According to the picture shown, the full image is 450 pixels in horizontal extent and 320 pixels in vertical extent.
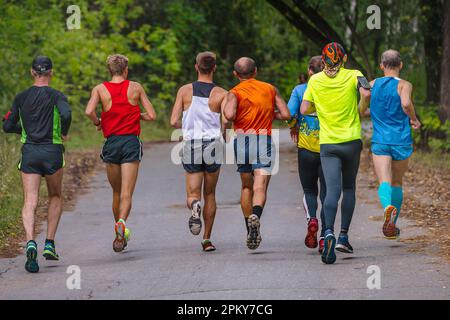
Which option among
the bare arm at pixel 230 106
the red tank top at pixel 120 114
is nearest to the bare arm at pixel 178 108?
the red tank top at pixel 120 114

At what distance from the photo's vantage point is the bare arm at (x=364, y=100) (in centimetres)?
1021

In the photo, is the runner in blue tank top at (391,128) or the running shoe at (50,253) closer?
the running shoe at (50,253)

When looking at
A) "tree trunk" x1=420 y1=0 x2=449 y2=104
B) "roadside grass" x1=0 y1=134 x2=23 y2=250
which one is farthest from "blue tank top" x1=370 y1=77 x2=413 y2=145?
"tree trunk" x1=420 y1=0 x2=449 y2=104

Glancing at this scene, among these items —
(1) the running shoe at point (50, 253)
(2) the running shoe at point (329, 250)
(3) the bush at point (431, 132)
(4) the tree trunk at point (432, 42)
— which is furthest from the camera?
(4) the tree trunk at point (432, 42)

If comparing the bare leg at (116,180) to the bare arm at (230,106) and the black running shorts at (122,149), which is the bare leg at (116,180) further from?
the bare arm at (230,106)

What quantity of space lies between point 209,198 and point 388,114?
6.44 feet

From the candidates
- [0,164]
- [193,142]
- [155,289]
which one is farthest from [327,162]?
[0,164]

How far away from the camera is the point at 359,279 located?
9.23 m

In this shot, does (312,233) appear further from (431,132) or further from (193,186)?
(431,132)

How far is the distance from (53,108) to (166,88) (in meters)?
24.3

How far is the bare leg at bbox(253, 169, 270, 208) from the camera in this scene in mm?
10695

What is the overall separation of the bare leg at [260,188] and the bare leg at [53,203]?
1847mm

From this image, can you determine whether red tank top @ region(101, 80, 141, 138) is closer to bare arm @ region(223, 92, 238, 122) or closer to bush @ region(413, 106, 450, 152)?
bare arm @ region(223, 92, 238, 122)
